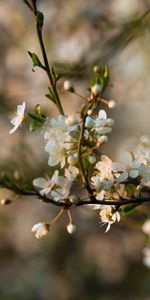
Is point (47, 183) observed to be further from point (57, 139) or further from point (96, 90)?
point (96, 90)

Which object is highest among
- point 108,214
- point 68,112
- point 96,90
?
point 96,90

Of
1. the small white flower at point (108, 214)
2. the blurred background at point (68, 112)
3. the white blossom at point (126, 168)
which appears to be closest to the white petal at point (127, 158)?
the white blossom at point (126, 168)

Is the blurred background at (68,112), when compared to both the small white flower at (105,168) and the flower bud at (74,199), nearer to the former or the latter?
the small white flower at (105,168)

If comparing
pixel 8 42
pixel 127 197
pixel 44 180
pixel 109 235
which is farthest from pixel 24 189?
pixel 109 235

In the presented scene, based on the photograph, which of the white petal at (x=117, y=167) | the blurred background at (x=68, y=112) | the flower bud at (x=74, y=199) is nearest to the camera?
the flower bud at (x=74, y=199)

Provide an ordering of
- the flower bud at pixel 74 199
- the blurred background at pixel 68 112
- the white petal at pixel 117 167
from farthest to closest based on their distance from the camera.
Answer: the blurred background at pixel 68 112 → the white petal at pixel 117 167 → the flower bud at pixel 74 199

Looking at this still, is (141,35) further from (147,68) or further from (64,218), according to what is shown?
(64,218)

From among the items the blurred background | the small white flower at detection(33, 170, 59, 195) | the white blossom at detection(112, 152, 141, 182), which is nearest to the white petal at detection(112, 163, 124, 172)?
the white blossom at detection(112, 152, 141, 182)

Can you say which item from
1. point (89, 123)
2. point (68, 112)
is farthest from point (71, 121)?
point (68, 112)
